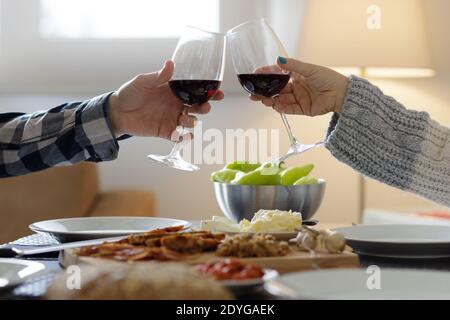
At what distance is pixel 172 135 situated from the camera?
4.97 feet

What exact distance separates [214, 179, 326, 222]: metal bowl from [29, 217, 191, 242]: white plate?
0.18 m

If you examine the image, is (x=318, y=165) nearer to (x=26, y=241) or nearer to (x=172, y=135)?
(x=172, y=135)

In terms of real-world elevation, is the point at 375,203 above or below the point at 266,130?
below

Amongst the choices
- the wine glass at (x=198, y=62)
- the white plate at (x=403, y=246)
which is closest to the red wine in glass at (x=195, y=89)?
the wine glass at (x=198, y=62)

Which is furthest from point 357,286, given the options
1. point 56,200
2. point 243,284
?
point 56,200

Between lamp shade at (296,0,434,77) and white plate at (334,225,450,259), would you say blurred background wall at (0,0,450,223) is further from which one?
white plate at (334,225,450,259)

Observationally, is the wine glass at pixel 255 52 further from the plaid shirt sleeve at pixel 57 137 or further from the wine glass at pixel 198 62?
the plaid shirt sleeve at pixel 57 137

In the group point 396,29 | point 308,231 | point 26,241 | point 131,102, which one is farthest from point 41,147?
point 396,29

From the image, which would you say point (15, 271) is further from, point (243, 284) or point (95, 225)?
point (95, 225)

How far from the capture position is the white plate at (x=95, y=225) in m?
1.22

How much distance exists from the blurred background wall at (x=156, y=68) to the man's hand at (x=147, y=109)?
5.57ft

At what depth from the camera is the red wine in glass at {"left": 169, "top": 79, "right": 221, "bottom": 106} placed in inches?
51.9

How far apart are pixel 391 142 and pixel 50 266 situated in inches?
25.7
